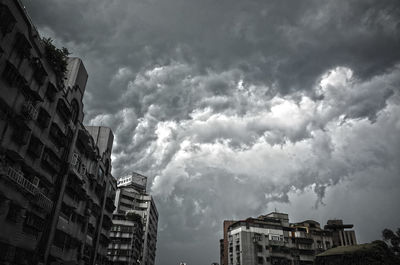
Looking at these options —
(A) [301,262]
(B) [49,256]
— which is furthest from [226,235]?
(B) [49,256]

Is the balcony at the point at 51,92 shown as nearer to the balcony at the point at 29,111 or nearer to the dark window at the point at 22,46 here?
the balcony at the point at 29,111

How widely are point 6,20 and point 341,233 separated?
104m

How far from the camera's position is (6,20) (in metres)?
22.2

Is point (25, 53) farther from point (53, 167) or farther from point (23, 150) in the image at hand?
point (53, 167)

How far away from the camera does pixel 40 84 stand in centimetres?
2780

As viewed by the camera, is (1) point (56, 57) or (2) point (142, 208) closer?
(1) point (56, 57)

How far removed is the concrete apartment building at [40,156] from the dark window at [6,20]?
70mm

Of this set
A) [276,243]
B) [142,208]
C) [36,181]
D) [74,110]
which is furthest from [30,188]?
[142,208]

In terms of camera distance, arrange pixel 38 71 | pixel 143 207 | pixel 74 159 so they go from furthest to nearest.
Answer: pixel 143 207 → pixel 74 159 → pixel 38 71

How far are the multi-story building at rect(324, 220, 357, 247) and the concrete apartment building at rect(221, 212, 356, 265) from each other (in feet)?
24.8

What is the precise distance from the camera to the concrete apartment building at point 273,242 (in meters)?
79.7

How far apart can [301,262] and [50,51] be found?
261 ft

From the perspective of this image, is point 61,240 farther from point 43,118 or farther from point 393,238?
point 393,238

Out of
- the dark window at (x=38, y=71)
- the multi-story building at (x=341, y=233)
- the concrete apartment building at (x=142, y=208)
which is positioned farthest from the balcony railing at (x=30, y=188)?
the multi-story building at (x=341, y=233)
